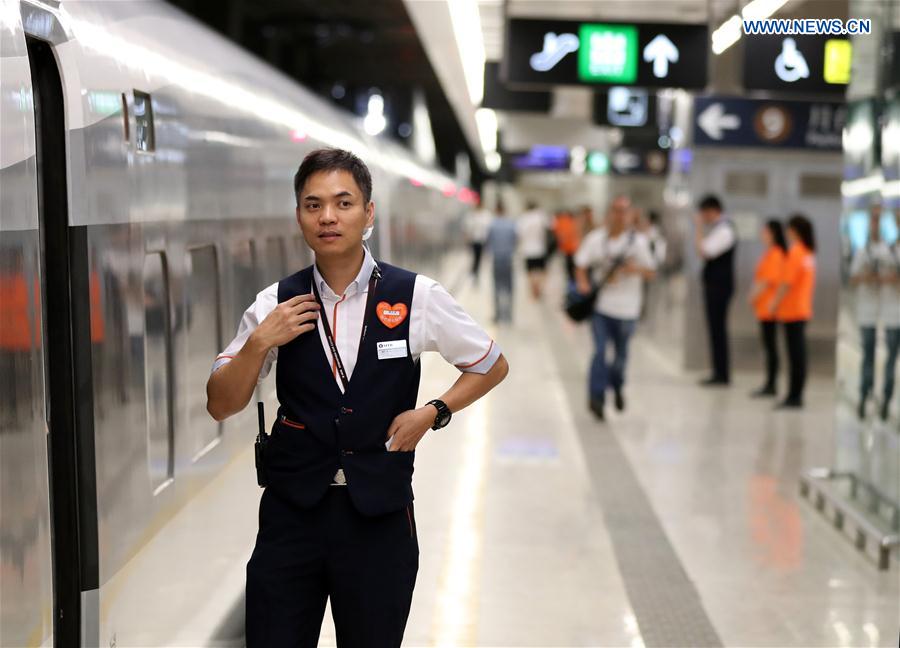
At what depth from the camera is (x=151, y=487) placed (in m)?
3.38

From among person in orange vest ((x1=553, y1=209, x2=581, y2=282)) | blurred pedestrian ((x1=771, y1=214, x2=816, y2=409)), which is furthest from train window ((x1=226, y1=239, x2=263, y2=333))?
person in orange vest ((x1=553, y1=209, x2=581, y2=282))

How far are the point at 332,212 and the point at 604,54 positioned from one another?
6.53 metres

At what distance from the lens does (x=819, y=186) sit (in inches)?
474

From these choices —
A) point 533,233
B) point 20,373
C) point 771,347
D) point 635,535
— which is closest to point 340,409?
point 20,373

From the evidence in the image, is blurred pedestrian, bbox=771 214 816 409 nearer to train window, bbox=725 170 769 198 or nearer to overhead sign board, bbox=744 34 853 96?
overhead sign board, bbox=744 34 853 96

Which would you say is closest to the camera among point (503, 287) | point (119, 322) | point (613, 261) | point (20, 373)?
point (20, 373)

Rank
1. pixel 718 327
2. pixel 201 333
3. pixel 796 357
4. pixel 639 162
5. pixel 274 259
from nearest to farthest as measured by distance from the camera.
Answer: pixel 201 333 → pixel 274 259 → pixel 796 357 → pixel 718 327 → pixel 639 162

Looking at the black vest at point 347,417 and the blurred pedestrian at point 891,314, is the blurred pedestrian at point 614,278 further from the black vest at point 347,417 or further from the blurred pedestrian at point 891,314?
the black vest at point 347,417

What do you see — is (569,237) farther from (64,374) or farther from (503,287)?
(64,374)

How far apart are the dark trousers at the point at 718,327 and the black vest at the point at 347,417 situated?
28.0 feet

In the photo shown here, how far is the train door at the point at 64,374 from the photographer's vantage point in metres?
2.76

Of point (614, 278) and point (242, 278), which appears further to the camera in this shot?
point (614, 278)

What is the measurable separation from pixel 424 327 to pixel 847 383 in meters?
4.18

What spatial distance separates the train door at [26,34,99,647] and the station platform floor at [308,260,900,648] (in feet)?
5.53
